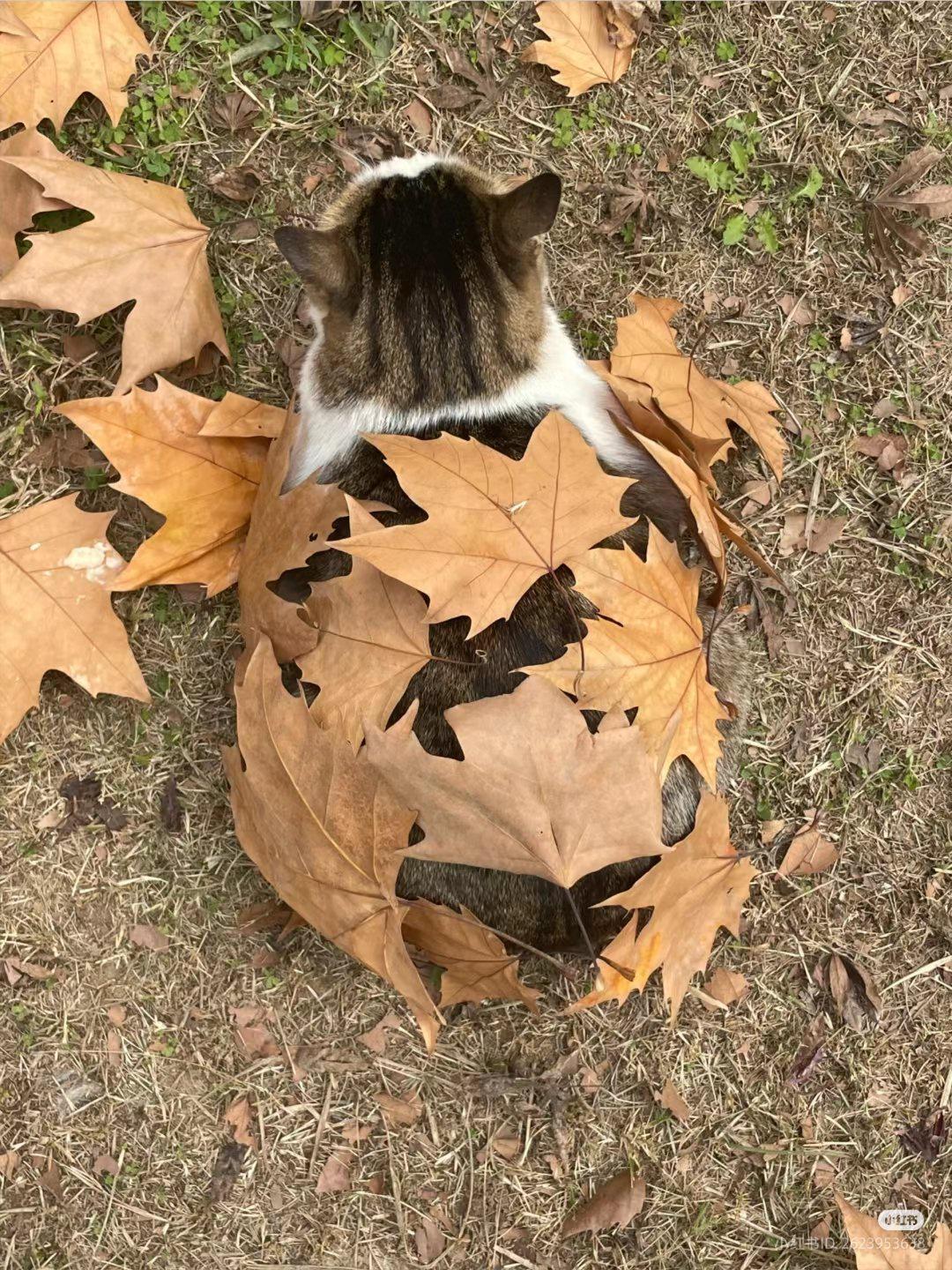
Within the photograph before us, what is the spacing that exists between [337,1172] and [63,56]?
319 centimetres

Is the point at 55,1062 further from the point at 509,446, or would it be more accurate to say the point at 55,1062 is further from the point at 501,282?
the point at 501,282

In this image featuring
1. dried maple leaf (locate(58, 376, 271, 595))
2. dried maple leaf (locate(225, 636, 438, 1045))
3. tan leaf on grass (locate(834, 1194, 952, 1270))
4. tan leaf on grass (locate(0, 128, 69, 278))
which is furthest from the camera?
tan leaf on grass (locate(834, 1194, 952, 1270))

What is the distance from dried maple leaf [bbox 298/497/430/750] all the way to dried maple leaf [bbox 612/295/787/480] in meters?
0.97

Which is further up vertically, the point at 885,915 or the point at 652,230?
the point at 652,230

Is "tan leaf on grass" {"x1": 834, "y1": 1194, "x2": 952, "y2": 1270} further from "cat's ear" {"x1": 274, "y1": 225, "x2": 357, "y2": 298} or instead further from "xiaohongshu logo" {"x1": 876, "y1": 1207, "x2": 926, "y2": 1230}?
"cat's ear" {"x1": 274, "y1": 225, "x2": 357, "y2": 298}

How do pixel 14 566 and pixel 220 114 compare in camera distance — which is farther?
pixel 220 114

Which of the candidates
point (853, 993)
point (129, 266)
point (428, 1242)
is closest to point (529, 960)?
point (428, 1242)

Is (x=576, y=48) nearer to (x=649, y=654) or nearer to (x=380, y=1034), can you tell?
(x=649, y=654)

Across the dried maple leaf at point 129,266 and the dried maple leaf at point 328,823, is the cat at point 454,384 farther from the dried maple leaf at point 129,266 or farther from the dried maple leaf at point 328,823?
the dried maple leaf at point 129,266

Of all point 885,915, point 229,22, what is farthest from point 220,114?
point 885,915

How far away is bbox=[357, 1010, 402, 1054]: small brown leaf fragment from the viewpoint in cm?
287

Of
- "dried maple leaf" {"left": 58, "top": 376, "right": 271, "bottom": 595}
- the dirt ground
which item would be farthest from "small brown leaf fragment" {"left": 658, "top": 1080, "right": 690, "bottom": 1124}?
"dried maple leaf" {"left": 58, "top": 376, "right": 271, "bottom": 595}

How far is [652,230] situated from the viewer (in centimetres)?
299

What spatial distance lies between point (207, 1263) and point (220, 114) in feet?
10.8
